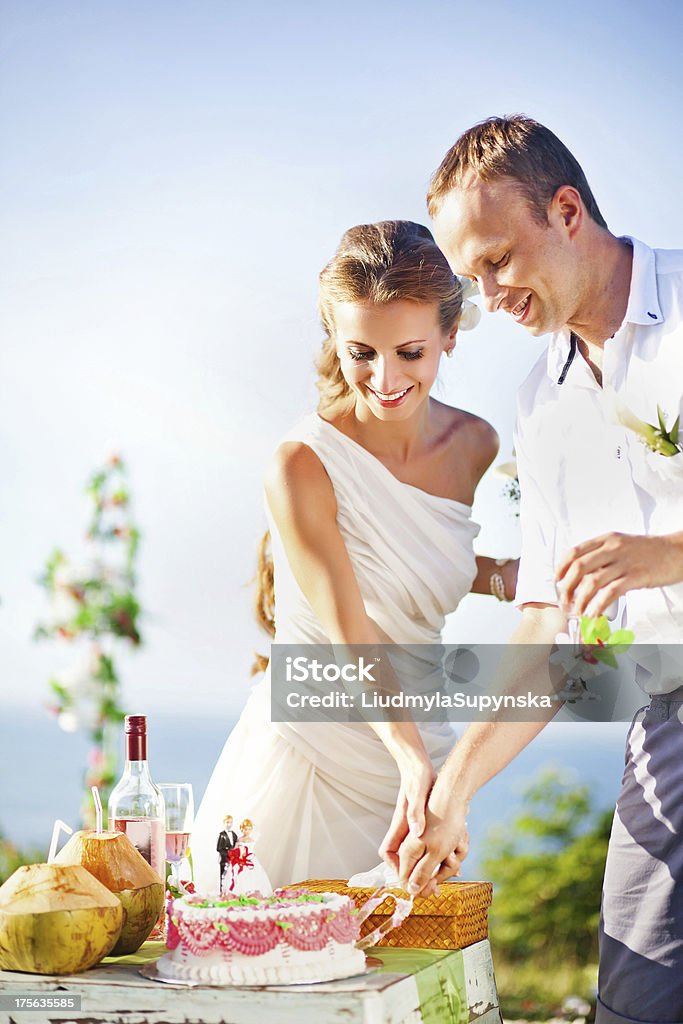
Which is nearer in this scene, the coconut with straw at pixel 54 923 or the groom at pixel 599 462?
the coconut with straw at pixel 54 923

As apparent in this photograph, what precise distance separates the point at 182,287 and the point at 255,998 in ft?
4.86

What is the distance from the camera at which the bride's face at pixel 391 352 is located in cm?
232

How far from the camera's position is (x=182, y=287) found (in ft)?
8.62

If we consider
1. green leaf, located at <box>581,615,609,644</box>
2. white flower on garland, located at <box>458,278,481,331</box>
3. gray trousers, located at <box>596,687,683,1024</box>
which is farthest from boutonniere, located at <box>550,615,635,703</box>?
white flower on garland, located at <box>458,278,481,331</box>

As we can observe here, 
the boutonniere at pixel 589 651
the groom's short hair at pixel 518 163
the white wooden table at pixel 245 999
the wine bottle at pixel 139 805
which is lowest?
the white wooden table at pixel 245 999

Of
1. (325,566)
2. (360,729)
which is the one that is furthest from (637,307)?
(360,729)

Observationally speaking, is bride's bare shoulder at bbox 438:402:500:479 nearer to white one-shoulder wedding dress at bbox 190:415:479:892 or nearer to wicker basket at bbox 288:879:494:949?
white one-shoulder wedding dress at bbox 190:415:479:892

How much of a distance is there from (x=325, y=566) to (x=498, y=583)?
1.01ft

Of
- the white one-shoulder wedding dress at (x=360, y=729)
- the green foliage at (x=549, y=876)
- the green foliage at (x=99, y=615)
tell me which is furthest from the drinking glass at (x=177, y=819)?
the green foliage at (x=549, y=876)

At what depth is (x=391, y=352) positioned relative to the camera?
233 cm

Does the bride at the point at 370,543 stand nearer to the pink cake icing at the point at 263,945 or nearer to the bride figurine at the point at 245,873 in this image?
the bride figurine at the point at 245,873

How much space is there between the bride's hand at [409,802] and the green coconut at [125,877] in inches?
13.8

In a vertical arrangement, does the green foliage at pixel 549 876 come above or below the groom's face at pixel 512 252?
below

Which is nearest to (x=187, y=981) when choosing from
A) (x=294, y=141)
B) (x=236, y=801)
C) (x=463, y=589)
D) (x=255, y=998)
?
(x=255, y=998)
